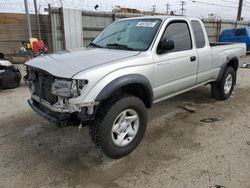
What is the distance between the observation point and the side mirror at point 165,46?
376 centimetres

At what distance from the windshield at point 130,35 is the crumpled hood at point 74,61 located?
0.26 meters

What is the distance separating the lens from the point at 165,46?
12.4ft

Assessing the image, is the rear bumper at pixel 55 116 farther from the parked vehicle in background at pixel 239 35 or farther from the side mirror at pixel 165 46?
the parked vehicle in background at pixel 239 35

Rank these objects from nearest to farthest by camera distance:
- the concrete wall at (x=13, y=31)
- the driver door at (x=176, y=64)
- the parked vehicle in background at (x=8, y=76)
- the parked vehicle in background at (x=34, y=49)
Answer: the driver door at (x=176, y=64) → the parked vehicle in background at (x=8, y=76) → the parked vehicle in background at (x=34, y=49) → the concrete wall at (x=13, y=31)

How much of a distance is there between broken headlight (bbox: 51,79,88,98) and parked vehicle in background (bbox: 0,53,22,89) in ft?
14.9

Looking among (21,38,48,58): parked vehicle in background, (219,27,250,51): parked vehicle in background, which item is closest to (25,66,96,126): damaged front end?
(21,38,48,58): parked vehicle in background

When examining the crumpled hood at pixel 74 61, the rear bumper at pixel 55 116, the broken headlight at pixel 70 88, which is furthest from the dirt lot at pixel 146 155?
the crumpled hood at pixel 74 61

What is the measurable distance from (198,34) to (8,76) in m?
5.02

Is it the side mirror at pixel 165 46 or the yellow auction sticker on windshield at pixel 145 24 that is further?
the yellow auction sticker on windshield at pixel 145 24

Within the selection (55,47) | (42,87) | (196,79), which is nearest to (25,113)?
(42,87)

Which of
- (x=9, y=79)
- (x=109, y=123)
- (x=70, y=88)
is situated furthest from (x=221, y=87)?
(x=9, y=79)

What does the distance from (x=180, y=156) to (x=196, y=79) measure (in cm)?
187

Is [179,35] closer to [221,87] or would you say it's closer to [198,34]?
[198,34]

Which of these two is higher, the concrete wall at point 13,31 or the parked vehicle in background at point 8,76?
the concrete wall at point 13,31
